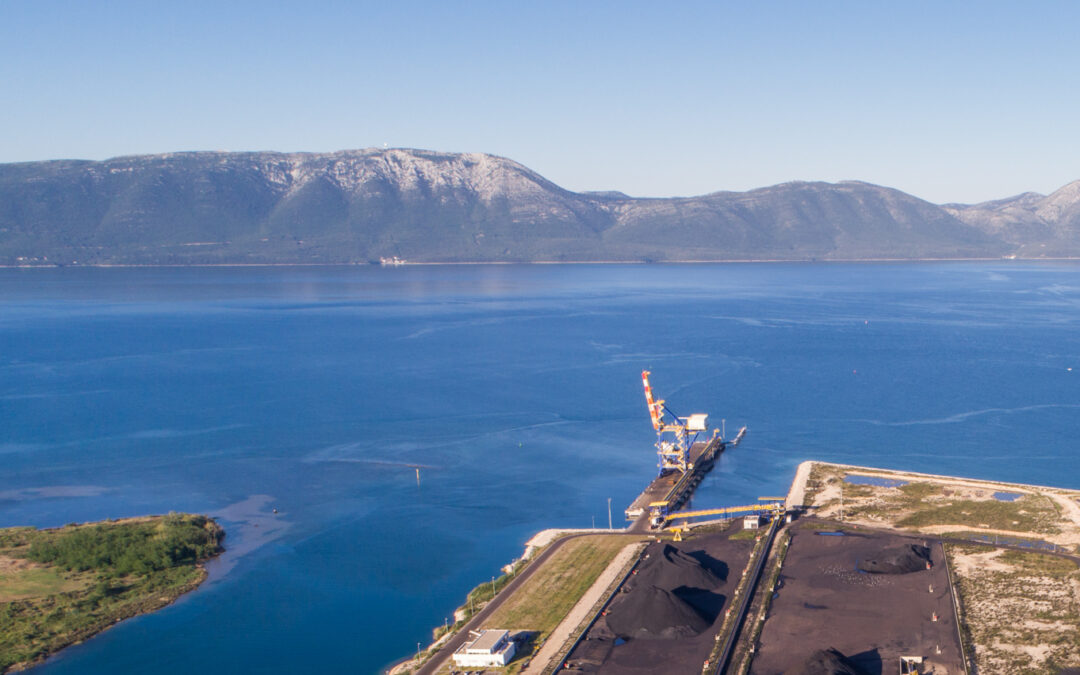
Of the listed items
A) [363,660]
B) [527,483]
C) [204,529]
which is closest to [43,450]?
[204,529]

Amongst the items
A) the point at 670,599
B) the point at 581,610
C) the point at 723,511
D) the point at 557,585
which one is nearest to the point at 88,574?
the point at 557,585

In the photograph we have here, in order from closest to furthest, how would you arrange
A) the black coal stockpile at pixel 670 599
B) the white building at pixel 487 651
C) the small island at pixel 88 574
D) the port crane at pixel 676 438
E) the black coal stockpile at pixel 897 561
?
the white building at pixel 487 651, the black coal stockpile at pixel 670 599, the small island at pixel 88 574, the black coal stockpile at pixel 897 561, the port crane at pixel 676 438

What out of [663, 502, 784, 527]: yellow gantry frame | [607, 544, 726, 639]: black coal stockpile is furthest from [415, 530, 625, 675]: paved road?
[663, 502, 784, 527]: yellow gantry frame

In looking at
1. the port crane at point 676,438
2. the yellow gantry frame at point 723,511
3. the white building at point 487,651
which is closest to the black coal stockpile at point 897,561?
the yellow gantry frame at point 723,511

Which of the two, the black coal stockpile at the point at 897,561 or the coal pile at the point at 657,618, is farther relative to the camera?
the black coal stockpile at the point at 897,561

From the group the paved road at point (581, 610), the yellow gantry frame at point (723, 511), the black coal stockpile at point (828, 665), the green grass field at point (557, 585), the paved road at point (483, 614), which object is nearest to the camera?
the black coal stockpile at point (828, 665)

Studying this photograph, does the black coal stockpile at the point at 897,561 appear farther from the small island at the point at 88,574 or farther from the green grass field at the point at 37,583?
the green grass field at the point at 37,583

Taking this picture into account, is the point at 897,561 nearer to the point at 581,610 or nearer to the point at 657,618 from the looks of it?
the point at 657,618

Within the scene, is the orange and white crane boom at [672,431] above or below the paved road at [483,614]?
above
